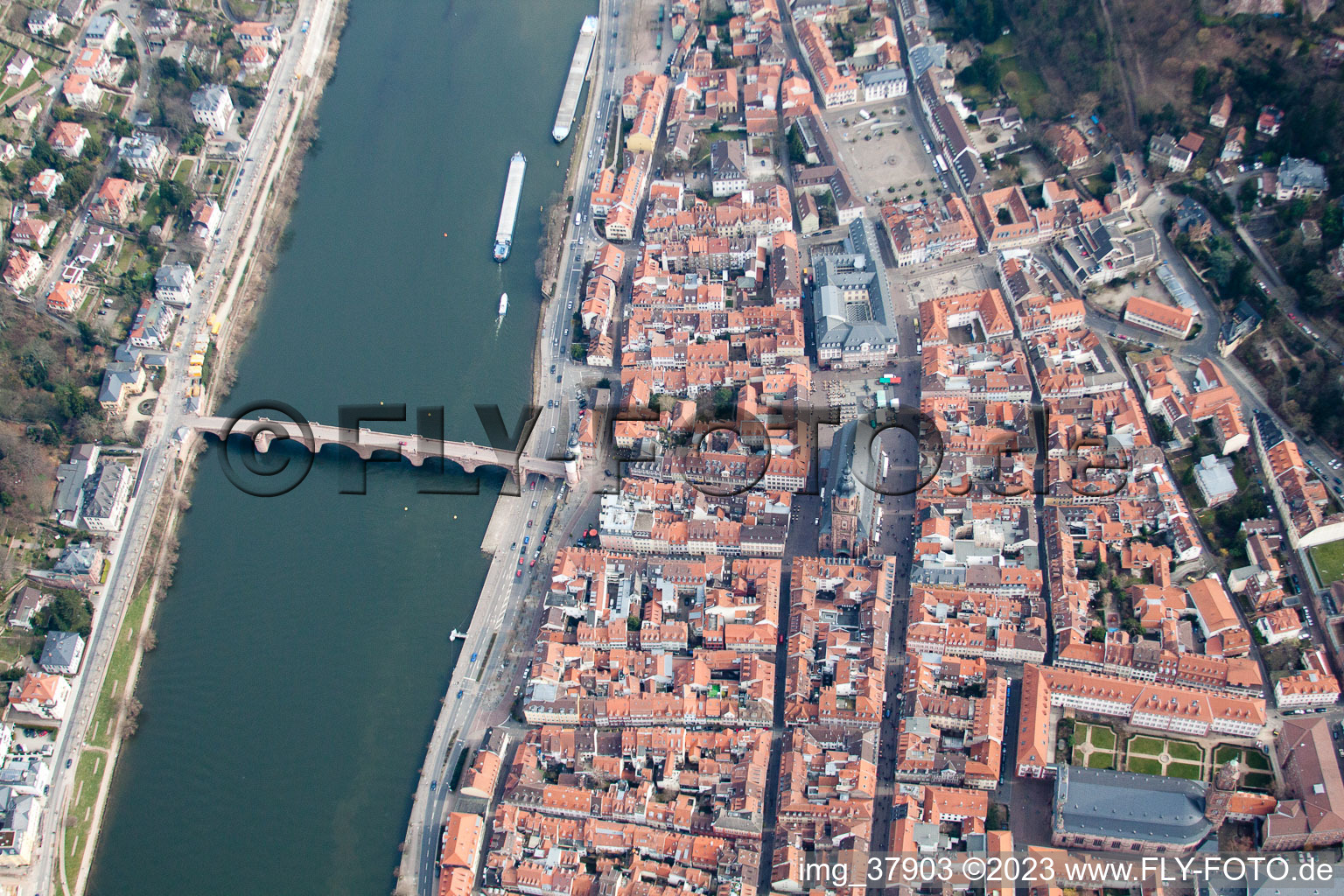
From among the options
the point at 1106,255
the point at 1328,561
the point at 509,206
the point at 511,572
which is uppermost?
the point at 509,206

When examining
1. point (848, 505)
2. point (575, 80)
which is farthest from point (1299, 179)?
point (575, 80)

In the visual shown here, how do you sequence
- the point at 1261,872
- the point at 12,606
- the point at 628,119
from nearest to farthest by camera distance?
the point at 1261,872, the point at 12,606, the point at 628,119

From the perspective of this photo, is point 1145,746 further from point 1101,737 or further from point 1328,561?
point 1328,561

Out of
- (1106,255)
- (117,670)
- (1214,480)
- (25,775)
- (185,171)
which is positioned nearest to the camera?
(25,775)

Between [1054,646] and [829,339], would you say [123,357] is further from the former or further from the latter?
[1054,646]

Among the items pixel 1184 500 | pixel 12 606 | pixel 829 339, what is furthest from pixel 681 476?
pixel 12 606

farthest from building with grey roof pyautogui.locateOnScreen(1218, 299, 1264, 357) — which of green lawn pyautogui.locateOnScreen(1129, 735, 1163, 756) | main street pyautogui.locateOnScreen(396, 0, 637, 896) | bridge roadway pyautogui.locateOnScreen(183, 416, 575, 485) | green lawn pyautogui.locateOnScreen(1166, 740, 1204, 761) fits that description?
bridge roadway pyautogui.locateOnScreen(183, 416, 575, 485)

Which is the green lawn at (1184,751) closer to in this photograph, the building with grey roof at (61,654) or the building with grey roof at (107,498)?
the building with grey roof at (61,654)
